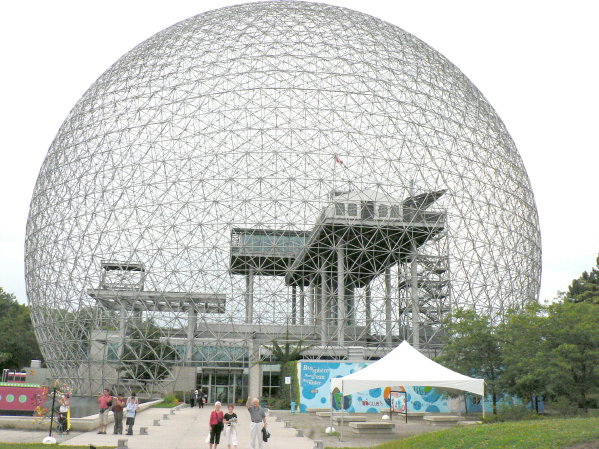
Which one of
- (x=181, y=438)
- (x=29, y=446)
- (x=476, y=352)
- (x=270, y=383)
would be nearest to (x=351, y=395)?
(x=476, y=352)

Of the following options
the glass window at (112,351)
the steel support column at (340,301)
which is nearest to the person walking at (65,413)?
the glass window at (112,351)

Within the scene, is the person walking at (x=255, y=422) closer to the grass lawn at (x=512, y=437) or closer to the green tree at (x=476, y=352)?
the grass lawn at (x=512, y=437)

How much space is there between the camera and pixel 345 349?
33562 mm

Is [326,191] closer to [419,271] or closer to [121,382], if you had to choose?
[419,271]

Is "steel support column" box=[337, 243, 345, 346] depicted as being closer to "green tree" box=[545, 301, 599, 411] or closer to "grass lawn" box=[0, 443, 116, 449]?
"green tree" box=[545, 301, 599, 411]

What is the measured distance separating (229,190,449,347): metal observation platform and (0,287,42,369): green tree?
88.6 feet

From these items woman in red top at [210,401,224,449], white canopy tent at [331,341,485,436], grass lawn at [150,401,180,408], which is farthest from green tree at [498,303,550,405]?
grass lawn at [150,401,180,408]

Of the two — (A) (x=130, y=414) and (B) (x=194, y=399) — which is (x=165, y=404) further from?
(A) (x=130, y=414)

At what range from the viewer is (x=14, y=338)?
52.9 m

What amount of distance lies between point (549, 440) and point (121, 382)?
28557 mm

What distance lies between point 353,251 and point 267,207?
5.81 m

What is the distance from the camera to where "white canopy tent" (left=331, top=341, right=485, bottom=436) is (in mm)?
17281

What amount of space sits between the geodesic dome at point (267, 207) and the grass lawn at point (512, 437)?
67.6ft

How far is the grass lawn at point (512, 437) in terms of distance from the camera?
9.89 metres
